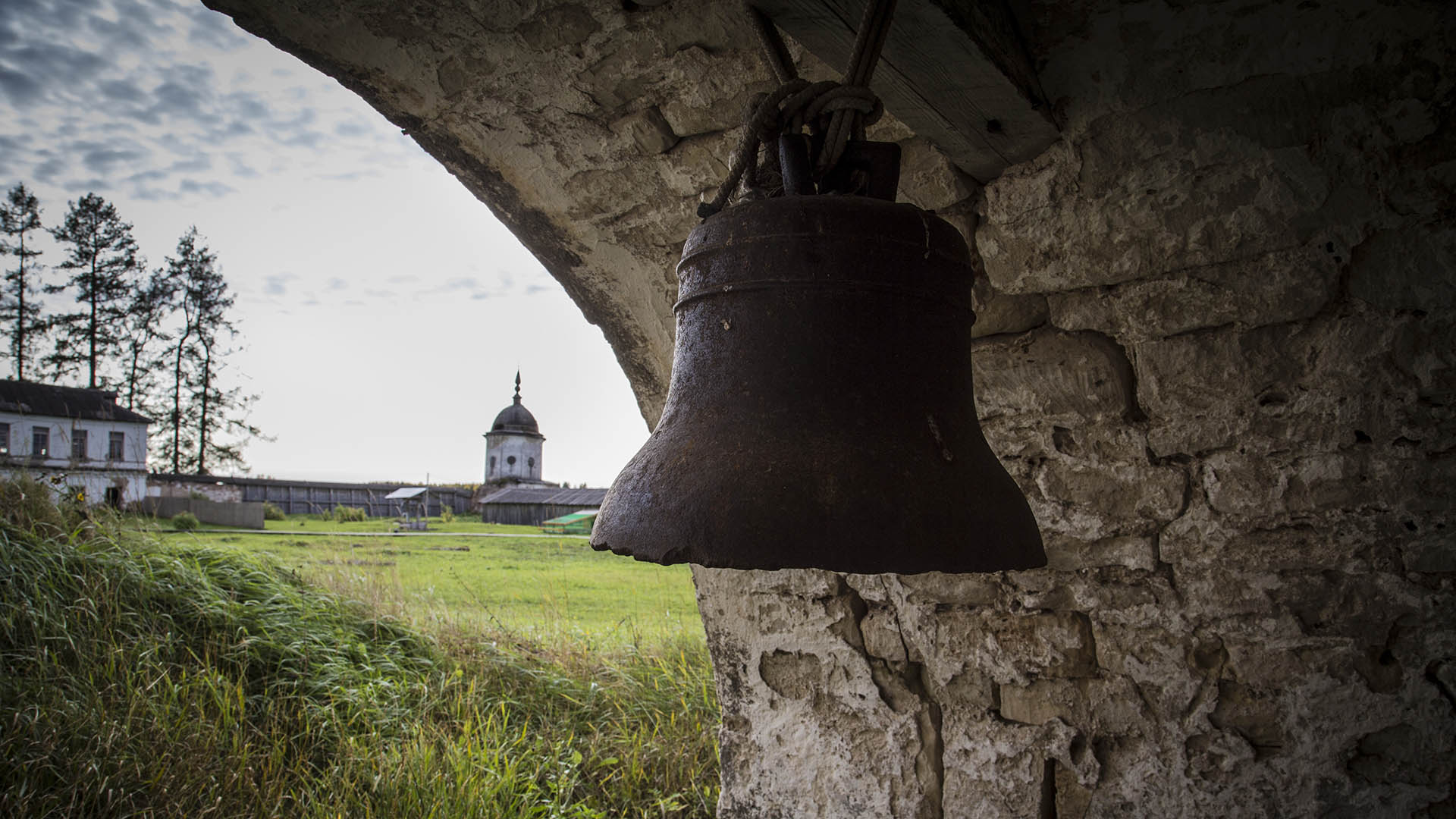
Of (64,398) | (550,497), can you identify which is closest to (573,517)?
(550,497)

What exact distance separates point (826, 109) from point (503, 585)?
585 cm

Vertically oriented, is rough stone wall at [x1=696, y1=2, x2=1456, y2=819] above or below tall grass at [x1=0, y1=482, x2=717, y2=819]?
above

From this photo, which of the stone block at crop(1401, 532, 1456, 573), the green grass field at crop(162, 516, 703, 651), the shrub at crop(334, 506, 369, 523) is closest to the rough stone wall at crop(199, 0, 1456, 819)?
the stone block at crop(1401, 532, 1456, 573)

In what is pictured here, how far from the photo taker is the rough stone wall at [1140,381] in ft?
4.25

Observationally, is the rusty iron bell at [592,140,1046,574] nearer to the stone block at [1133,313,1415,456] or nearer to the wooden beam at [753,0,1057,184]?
the wooden beam at [753,0,1057,184]

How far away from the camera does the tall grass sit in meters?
2.83

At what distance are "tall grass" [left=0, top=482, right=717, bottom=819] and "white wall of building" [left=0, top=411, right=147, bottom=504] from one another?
611mm

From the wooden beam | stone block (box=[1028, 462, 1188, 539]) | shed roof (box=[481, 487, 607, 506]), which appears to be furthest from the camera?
shed roof (box=[481, 487, 607, 506])

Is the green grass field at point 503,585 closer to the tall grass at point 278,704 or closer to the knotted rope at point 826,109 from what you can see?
the tall grass at point 278,704

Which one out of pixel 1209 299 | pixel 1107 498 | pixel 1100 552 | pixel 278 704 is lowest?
pixel 278 704

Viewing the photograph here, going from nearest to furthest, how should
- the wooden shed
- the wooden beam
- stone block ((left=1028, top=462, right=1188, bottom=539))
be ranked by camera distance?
the wooden beam, stone block ((left=1028, top=462, right=1188, bottom=539)), the wooden shed

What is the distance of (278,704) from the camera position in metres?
3.48

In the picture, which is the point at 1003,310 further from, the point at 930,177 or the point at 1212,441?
the point at 1212,441

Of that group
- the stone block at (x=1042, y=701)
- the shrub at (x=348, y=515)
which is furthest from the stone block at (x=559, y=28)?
the shrub at (x=348, y=515)
